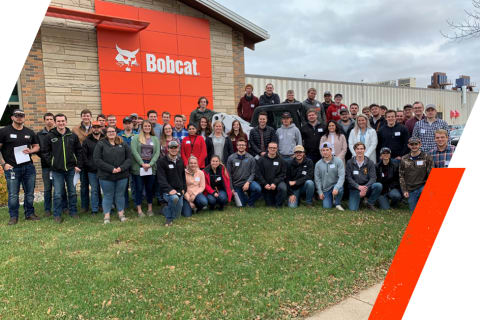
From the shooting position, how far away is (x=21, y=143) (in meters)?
6.63

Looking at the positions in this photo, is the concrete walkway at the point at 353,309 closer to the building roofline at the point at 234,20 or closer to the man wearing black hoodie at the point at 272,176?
the man wearing black hoodie at the point at 272,176

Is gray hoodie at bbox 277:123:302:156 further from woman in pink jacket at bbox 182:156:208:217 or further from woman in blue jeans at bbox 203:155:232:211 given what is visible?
woman in pink jacket at bbox 182:156:208:217

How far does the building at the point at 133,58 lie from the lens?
9.95 m

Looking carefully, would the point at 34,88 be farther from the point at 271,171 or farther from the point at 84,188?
the point at 271,171

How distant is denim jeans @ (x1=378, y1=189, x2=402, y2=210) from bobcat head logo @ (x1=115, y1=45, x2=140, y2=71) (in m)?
8.46

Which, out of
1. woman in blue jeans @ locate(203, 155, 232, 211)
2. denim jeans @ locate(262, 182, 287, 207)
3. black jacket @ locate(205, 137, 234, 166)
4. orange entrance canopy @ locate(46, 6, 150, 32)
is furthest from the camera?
orange entrance canopy @ locate(46, 6, 150, 32)

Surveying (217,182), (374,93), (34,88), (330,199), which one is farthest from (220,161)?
(374,93)

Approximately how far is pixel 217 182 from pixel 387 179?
143 inches

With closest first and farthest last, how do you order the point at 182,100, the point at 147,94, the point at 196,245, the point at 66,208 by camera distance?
the point at 196,245 < the point at 66,208 < the point at 147,94 < the point at 182,100

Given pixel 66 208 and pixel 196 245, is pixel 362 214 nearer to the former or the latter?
pixel 196 245

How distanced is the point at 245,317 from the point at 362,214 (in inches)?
169

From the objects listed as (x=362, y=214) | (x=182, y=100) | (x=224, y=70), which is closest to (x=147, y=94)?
(x=182, y=100)

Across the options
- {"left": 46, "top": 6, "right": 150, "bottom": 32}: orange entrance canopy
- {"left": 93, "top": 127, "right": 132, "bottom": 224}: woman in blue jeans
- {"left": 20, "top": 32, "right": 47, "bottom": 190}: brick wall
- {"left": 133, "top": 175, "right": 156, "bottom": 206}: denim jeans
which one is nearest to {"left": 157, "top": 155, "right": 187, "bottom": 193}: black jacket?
{"left": 133, "top": 175, "right": 156, "bottom": 206}: denim jeans

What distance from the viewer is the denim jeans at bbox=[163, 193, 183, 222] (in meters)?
6.57
